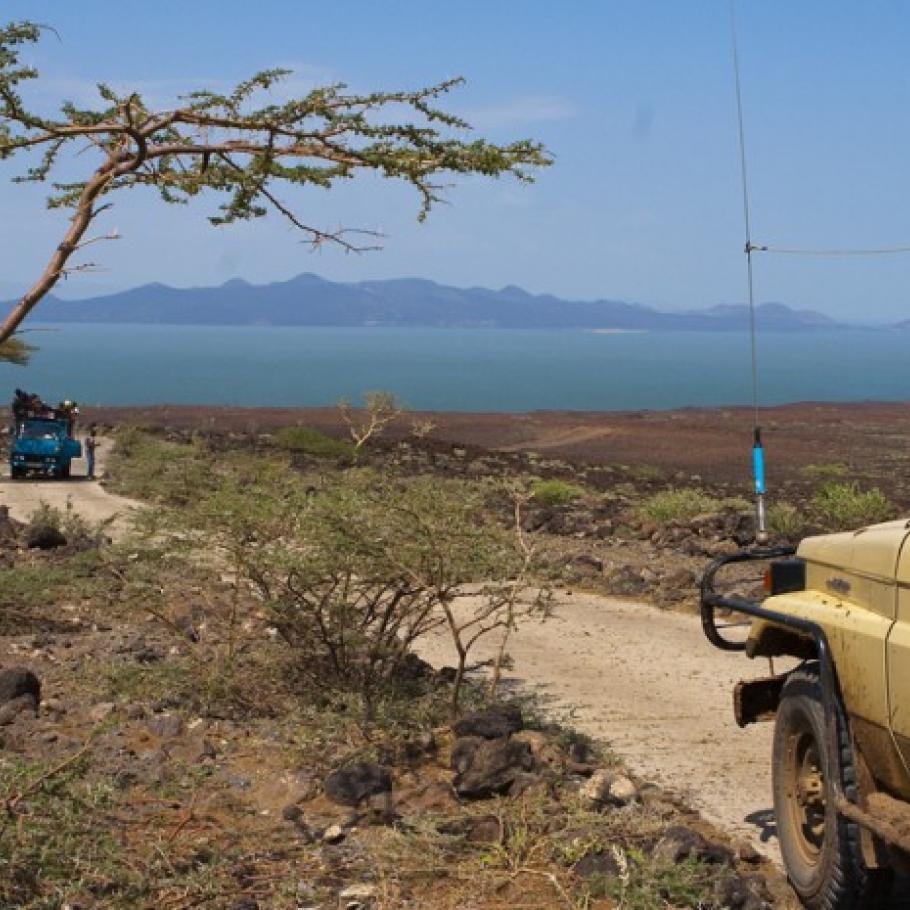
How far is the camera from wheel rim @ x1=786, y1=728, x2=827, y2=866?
669 centimetres

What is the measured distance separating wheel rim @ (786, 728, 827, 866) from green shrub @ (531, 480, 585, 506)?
2165 centimetres

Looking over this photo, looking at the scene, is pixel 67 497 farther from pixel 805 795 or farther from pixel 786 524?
pixel 805 795

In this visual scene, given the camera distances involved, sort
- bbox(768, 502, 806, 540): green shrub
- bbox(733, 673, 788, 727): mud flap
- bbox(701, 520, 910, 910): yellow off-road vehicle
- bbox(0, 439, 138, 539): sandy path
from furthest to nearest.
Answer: bbox(0, 439, 138, 539): sandy path → bbox(768, 502, 806, 540): green shrub → bbox(733, 673, 788, 727): mud flap → bbox(701, 520, 910, 910): yellow off-road vehicle

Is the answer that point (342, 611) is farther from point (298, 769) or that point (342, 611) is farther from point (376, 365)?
point (376, 365)

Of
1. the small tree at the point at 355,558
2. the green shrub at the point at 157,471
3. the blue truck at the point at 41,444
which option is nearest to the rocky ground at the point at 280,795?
the small tree at the point at 355,558

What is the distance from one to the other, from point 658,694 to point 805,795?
479 centimetres

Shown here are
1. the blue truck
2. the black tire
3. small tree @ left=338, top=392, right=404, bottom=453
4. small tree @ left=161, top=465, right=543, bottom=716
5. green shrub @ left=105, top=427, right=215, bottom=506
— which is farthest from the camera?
the blue truck

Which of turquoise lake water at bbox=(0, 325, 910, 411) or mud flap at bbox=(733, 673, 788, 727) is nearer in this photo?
mud flap at bbox=(733, 673, 788, 727)

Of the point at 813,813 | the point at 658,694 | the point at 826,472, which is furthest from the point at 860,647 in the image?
the point at 826,472

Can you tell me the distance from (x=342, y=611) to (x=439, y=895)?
3368mm

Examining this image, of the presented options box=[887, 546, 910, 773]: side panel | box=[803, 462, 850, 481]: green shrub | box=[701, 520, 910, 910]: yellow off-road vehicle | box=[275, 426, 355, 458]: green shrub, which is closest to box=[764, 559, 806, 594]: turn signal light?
box=[701, 520, 910, 910]: yellow off-road vehicle

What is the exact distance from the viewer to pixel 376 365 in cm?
19900

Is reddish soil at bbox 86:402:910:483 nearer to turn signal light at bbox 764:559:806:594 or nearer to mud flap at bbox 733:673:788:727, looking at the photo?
mud flap at bbox 733:673:788:727

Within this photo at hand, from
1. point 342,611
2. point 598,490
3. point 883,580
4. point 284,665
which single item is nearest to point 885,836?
point 883,580
